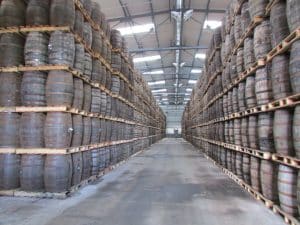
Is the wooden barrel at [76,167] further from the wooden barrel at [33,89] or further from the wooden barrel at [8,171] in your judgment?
the wooden barrel at [33,89]

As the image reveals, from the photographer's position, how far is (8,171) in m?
5.28

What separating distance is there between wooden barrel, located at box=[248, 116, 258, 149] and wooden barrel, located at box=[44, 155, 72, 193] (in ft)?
12.0

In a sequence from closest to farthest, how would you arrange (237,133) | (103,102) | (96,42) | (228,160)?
1. (237,133)
2. (96,42)
3. (103,102)
4. (228,160)

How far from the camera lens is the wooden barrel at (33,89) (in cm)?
529

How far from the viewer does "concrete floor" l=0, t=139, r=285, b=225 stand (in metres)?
4.00

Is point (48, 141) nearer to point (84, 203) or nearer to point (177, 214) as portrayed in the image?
point (84, 203)

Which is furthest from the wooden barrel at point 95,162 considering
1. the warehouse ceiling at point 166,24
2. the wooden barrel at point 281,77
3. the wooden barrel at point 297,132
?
the warehouse ceiling at point 166,24

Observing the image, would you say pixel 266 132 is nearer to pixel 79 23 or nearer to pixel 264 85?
pixel 264 85

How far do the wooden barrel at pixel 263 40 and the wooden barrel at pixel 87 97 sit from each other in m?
3.73

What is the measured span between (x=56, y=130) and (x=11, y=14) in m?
2.60

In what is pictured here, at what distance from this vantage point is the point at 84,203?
16.0 ft

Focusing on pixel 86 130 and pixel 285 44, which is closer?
pixel 285 44

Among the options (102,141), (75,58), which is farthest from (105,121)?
(75,58)

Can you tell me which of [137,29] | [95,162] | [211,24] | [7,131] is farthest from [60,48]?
[211,24]
